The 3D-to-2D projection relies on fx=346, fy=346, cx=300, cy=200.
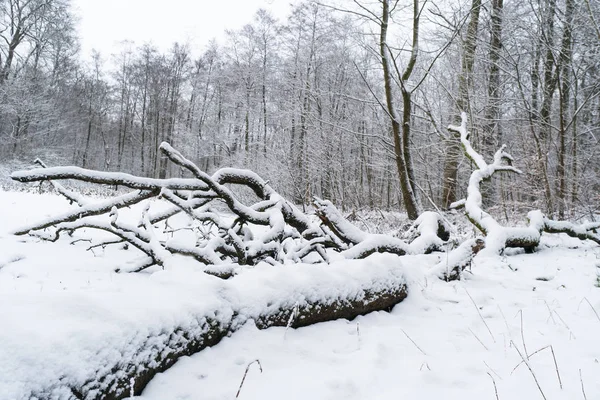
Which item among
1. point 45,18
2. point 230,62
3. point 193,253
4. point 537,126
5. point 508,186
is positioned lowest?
point 193,253

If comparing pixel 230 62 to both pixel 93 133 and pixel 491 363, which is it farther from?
pixel 491 363

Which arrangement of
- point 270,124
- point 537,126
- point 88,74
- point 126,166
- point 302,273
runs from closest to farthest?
point 302,273
point 537,126
point 270,124
point 88,74
point 126,166

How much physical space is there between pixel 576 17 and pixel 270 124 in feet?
48.1

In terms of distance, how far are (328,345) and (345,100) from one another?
13189 mm

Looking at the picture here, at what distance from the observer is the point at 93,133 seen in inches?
1428

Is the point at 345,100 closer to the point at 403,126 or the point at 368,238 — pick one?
the point at 403,126

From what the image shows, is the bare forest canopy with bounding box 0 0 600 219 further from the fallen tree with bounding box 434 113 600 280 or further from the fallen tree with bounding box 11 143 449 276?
the fallen tree with bounding box 11 143 449 276

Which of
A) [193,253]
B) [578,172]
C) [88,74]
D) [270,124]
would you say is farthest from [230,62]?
[193,253]

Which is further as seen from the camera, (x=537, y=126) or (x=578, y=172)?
(x=537, y=126)

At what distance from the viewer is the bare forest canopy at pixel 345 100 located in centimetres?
775

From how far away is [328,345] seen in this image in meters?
1.73

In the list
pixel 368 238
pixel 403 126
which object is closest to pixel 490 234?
pixel 368 238

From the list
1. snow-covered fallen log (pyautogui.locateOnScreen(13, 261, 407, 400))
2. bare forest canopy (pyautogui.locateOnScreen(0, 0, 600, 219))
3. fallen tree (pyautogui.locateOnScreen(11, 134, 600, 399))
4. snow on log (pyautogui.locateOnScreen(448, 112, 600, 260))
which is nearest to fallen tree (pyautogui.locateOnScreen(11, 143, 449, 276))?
fallen tree (pyautogui.locateOnScreen(11, 134, 600, 399))

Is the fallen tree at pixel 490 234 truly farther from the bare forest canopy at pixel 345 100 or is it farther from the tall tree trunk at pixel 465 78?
the tall tree trunk at pixel 465 78
